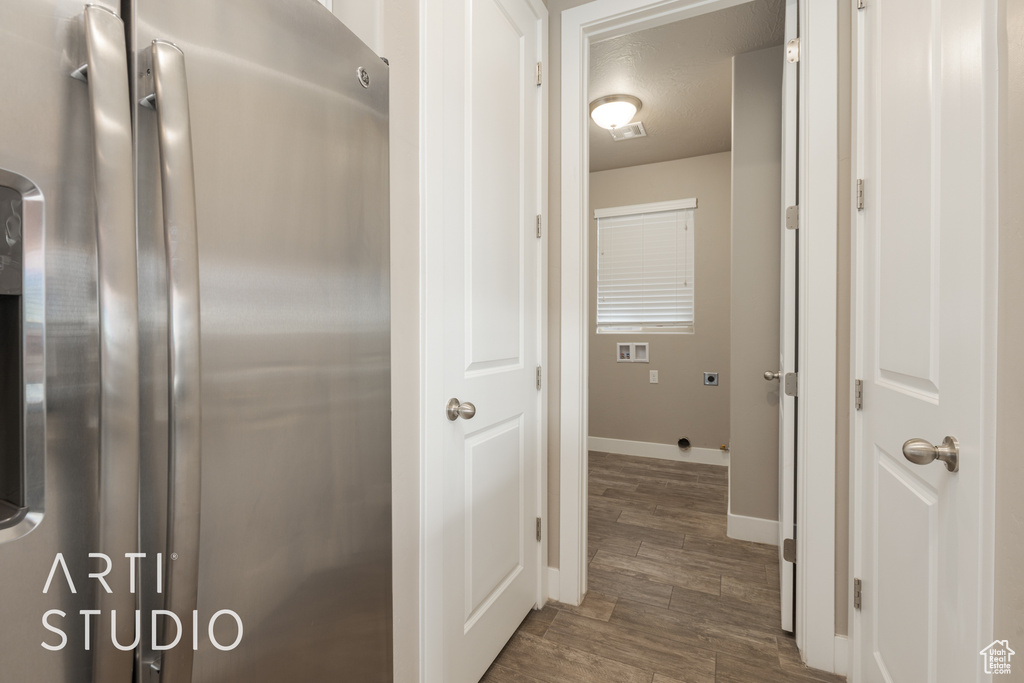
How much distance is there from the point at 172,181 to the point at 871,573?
1837 millimetres

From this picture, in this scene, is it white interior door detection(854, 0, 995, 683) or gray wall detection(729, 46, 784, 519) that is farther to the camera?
gray wall detection(729, 46, 784, 519)

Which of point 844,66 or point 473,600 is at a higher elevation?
point 844,66

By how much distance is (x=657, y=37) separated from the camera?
8.09ft

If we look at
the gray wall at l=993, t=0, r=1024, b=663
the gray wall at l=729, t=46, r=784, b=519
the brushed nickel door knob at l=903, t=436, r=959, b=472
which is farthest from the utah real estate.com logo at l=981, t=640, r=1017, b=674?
the gray wall at l=729, t=46, r=784, b=519

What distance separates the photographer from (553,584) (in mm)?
1966

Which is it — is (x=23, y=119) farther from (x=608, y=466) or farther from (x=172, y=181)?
(x=608, y=466)

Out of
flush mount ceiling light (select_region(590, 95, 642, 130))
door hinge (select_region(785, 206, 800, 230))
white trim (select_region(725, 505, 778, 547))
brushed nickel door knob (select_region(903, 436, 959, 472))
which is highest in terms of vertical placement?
flush mount ceiling light (select_region(590, 95, 642, 130))

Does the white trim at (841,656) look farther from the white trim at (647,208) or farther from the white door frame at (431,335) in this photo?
the white trim at (647,208)

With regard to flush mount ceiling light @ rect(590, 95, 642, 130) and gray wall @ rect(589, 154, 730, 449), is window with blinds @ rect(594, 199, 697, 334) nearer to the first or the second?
gray wall @ rect(589, 154, 730, 449)

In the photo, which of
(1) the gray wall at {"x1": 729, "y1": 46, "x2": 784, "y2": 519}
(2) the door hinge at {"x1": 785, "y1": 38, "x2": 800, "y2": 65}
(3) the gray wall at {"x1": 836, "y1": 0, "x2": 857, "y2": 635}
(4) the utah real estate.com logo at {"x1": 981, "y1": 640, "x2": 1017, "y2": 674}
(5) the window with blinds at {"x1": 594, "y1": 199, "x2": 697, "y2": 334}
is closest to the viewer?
(4) the utah real estate.com logo at {"x1": 981, "y1": 640, "x2": 1017, "y2": 674}

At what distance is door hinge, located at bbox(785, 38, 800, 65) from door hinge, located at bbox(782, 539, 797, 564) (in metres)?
1.74

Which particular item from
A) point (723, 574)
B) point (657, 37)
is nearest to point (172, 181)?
point (723, 574)

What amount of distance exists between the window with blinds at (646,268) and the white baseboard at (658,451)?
1.03m

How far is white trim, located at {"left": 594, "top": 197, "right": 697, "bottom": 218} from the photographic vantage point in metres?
4.05
